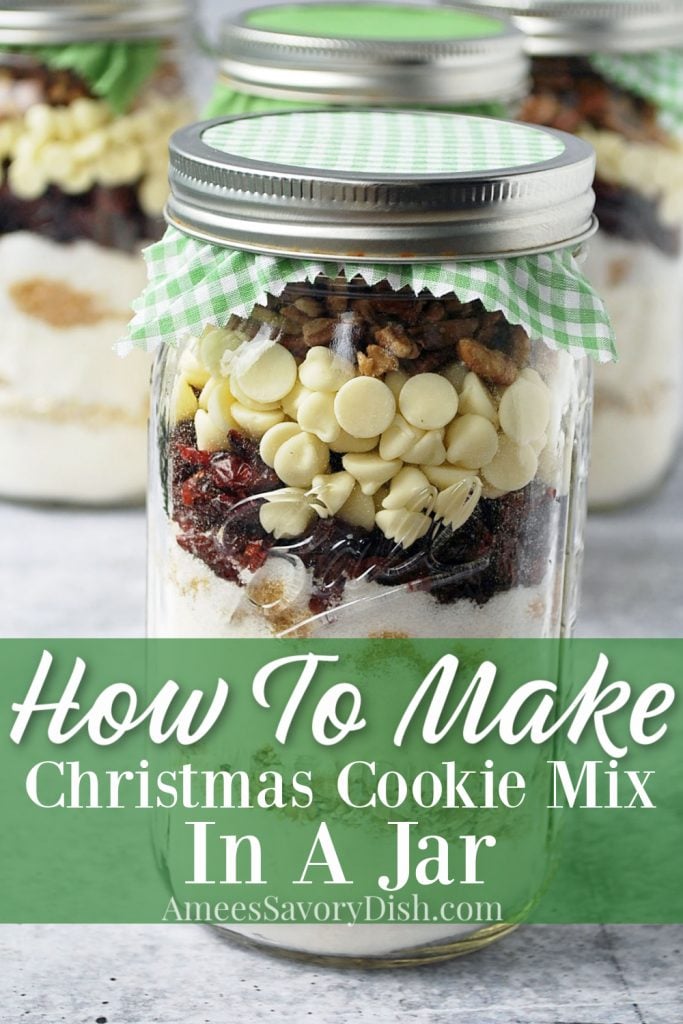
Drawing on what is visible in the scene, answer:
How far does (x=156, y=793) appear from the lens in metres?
0.89

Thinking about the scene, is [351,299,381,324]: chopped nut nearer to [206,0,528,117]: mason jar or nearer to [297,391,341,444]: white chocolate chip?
[297,391,341,444]: white chocolate chip

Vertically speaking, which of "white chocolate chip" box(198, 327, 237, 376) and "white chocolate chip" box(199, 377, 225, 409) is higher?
"white chocolate chip" box(198, 327, 237, 376)

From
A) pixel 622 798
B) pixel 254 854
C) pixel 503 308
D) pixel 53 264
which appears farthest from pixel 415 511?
pixel 53 264

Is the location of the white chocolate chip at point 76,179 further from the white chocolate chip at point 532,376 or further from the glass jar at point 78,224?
the white chocolate chip at point 532,376

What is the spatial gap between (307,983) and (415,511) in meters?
0.28

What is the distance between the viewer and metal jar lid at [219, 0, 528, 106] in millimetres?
1156

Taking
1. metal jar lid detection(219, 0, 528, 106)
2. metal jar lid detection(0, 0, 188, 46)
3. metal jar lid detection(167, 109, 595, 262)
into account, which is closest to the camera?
metal jar lid detection(167, 109, 595, 262)

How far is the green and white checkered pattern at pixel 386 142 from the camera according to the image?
78 centimetres

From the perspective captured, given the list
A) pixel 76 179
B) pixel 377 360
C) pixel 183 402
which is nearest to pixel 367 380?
pixel 377 360

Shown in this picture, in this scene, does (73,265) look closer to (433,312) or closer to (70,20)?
(70,20)

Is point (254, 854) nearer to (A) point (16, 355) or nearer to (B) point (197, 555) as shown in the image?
(B) point (197, 555)

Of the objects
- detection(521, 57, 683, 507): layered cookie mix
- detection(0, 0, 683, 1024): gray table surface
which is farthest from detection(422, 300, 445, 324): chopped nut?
detection(521, 57, 683, 507): layered cookie mix

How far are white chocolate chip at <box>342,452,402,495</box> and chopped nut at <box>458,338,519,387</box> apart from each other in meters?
0.06

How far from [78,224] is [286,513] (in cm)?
68
